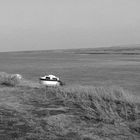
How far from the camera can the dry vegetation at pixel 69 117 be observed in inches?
260

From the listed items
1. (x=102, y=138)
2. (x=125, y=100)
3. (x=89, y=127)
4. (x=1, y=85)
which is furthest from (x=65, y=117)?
(x=1, y=85)

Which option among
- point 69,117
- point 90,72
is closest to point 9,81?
point 69,117

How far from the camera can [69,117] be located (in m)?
8.13

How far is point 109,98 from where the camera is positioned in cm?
1045

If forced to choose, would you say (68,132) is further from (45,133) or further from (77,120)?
(77,120)

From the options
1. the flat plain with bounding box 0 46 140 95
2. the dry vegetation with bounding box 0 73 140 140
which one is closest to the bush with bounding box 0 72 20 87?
the dry vegetation with bounding box 0 73 140 140

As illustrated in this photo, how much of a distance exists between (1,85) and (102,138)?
31.5ft

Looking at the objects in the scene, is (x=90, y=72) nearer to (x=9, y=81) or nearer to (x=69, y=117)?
(x=9, y=81)

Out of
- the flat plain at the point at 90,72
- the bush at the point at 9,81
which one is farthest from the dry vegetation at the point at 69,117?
the flat plain at the point at 90,72

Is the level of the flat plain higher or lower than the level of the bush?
lower

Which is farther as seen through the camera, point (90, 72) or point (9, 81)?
point (90, 72)

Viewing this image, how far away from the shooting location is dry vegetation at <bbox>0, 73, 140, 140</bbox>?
6609mm

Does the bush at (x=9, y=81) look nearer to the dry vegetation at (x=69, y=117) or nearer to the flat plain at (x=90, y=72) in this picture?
the dry vegetation at (x=69, y=117)

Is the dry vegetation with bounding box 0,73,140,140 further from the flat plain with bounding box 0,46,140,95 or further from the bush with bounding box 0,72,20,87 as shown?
the flat plain with bounding box 0,46,140,95
